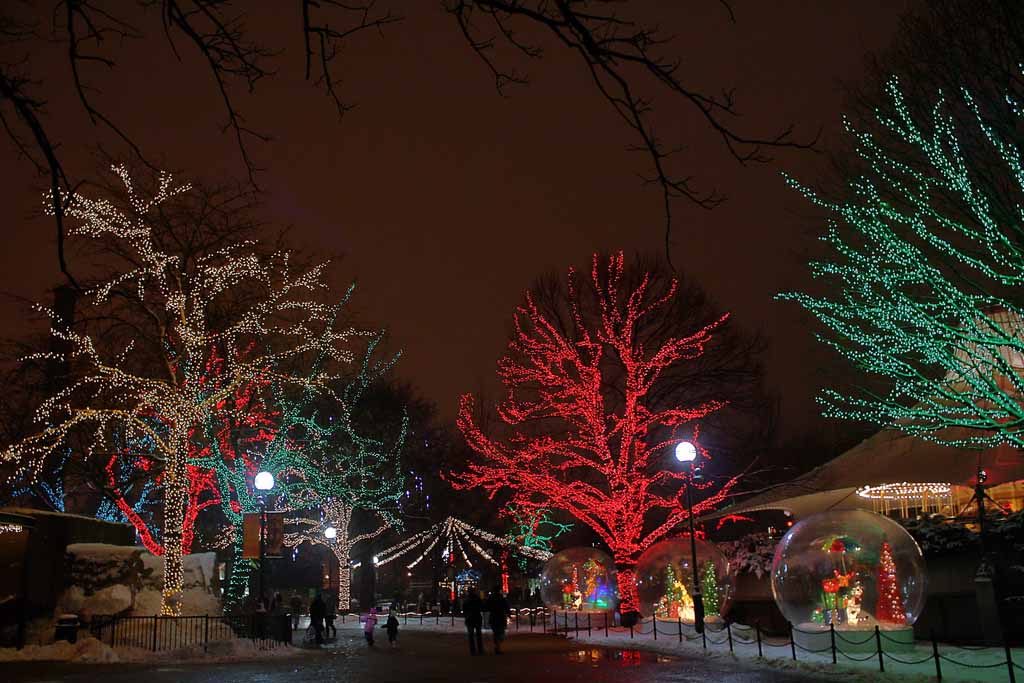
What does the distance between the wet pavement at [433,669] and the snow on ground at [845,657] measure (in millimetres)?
736

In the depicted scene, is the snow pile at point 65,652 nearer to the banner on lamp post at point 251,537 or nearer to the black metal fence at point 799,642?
the banner on lamp post at point 251,537

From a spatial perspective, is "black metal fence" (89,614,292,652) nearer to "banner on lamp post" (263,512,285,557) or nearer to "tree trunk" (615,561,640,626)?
"banner on lamp post" (263,512,285,557)

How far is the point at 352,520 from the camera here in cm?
5772

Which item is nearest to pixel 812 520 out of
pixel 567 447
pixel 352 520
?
pixel 567 447

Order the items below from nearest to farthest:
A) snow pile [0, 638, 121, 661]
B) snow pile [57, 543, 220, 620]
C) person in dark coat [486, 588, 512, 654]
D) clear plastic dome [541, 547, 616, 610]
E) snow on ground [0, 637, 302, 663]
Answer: snow pile [0, 638, 121, 661]
snow on ground [0, 637, 302, 663]
person in dark coat [486, 588, 512, 654]
snow pile [57, 543, 220, 620]
clear plastic dome [541, 547, 616, 610]

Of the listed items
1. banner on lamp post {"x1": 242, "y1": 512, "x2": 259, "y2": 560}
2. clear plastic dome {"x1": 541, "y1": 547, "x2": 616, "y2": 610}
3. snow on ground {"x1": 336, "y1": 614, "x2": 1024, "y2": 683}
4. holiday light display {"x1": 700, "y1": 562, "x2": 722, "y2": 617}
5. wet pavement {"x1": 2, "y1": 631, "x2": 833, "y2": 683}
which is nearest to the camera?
snow on ground {"x1": 336, "y1": 614, "x2": 1024, "y2": 683}

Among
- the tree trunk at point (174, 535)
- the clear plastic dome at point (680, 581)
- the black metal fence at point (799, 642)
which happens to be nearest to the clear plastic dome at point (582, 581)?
the black metal fence at point (799, 642)

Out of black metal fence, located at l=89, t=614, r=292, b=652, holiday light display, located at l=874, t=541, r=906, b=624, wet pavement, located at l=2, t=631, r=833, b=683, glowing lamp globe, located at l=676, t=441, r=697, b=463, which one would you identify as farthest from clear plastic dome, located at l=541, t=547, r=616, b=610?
holiday light display, located at l=874, t=541, r=906, b=624

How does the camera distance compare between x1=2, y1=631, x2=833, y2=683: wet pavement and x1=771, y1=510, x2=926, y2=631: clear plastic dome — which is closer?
x1=2, y1=631, x2=833, y2=683: wet pavement

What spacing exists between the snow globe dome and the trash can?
16426 mm

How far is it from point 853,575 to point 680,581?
9.04 m

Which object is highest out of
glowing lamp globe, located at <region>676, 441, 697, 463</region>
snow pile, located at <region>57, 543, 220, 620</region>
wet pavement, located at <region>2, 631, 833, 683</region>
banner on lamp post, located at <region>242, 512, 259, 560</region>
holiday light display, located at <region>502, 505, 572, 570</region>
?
glowing lamp globe, located at <region>676, 441, 697, 463</region>

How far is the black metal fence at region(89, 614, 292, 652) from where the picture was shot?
22.7m

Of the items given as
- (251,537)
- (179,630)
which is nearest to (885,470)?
(251,537)
